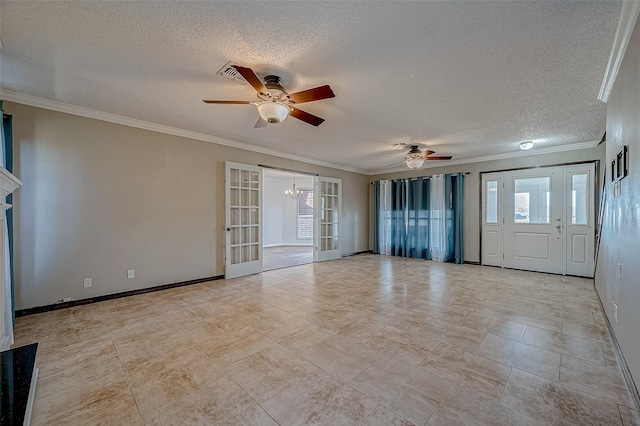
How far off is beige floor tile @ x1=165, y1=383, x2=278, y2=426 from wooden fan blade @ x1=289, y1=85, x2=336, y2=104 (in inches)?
97.0

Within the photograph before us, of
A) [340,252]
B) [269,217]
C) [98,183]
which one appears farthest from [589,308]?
[269,217]

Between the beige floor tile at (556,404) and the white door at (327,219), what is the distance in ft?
17.0

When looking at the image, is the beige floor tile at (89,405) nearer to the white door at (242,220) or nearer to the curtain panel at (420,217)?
the white door at (242,220)

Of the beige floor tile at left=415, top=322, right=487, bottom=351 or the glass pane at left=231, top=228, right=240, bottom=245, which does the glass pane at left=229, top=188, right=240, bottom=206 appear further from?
the beige floor tile at left=415, top=322, right=487, bottom=351

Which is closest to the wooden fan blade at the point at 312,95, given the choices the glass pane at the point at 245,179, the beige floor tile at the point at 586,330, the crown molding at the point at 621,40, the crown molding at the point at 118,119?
the crown molding at the point at 621,40

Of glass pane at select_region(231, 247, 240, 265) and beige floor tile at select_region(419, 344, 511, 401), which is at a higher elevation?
glass pane at select_region(231, 247, 240, 265)

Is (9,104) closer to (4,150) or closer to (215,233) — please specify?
(4,150)

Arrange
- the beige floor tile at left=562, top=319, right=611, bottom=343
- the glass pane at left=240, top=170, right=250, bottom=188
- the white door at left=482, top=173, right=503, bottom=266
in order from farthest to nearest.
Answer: the white door at left=482, top=173, right=503, bottom=266 < the glass pane at left=240, top=170, right=250, bottom=188 < the beige floor tile at left=562, top=319, right=611, bottom=343

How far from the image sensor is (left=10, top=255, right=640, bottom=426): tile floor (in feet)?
5.34

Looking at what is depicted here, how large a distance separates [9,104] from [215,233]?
298 centimetres

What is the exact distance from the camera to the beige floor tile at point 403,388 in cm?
164

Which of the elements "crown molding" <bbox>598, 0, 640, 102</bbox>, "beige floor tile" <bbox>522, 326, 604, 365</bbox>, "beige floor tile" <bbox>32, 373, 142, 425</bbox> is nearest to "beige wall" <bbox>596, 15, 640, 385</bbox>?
"crown molding" <bbox>598, 0, 640, 102</bbox>

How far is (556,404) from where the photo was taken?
1.69m

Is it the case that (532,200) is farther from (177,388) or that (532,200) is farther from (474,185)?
(177,388)
